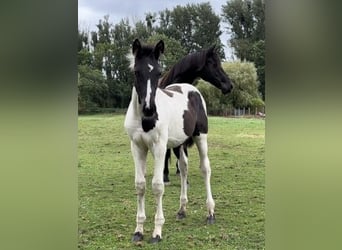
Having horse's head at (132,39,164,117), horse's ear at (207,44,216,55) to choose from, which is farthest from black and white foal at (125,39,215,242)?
horse's ear at (207,44,216,55)

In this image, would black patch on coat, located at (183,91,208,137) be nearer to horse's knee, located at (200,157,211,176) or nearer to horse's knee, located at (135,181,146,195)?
horse's knee, located at (200,157,211,176)

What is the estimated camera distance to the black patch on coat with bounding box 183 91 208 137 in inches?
45.6

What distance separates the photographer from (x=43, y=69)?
909 mm

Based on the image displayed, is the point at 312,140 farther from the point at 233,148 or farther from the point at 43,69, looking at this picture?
the point at 43,69

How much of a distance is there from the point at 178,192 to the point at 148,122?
0.25 meters

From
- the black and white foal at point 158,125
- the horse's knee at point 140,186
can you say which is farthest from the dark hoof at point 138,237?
the horse's knee at point 140,186

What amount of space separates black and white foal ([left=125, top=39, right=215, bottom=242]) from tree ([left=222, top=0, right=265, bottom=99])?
7.1 inches

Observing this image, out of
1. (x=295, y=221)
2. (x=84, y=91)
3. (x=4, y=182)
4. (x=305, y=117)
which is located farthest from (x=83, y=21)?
(x=295, y=221)

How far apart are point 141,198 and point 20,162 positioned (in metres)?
0.35

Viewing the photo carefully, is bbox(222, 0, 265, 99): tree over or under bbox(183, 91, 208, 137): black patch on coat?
over

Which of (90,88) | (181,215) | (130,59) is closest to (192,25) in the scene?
(130,59)

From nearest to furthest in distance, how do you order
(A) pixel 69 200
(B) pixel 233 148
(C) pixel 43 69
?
(C) pixel 43 69
(A) pixel 69 200
(B) pixel 233 148

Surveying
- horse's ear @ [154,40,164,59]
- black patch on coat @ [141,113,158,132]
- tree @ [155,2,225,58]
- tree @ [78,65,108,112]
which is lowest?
black patch on coat @ [141,113,158,132]

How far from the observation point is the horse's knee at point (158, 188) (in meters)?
1.10
